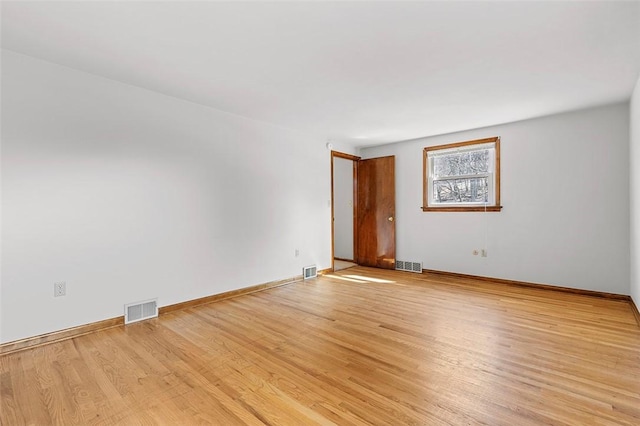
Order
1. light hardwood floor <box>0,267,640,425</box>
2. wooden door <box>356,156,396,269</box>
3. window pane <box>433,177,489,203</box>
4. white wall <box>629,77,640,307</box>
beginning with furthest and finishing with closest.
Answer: wooden door <box>356,156,396,269</box>, window pane <box>433,177,489,203</box>, white wall <box>629,77,640,307</box>, light hardwood floor <box>0,267,640,425</box>

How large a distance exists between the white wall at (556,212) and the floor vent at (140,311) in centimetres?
433

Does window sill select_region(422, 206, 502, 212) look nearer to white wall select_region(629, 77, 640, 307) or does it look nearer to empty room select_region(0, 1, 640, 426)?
empty room select_region(0, 1, 640, 426)

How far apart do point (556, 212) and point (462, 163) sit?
148 cm

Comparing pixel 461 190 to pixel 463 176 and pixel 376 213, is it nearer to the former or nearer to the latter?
pixel 463 176

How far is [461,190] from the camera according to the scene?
509 cm

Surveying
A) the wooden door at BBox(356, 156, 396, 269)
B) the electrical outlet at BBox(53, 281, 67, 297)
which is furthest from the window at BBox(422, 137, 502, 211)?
the electrical outlet at BBox(53, 281, 67, 297)

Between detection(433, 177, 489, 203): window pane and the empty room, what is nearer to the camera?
the empty room

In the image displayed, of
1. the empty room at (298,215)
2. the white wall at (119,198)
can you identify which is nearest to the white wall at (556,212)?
the empty room at (298,215)

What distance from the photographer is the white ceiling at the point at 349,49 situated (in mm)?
1941

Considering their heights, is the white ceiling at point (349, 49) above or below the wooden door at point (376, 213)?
above

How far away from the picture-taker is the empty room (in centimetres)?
191

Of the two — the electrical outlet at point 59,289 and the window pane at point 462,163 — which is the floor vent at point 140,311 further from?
the window pane at point 462,163

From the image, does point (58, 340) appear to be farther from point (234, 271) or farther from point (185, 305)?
point (234, 271)

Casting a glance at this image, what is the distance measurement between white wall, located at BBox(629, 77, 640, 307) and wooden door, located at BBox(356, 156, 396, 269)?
124 inches
